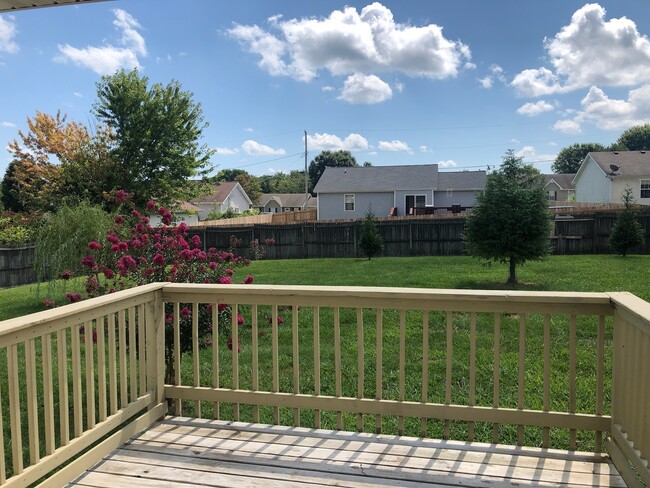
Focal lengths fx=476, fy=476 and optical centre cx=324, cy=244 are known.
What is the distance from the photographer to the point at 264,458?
8.03 feet

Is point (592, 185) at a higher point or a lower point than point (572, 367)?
higher

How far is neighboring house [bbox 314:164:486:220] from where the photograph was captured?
2753 centimetres

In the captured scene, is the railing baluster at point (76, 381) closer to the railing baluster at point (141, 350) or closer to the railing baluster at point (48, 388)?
the railing baluster at point (48, 388)

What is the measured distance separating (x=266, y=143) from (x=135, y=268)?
51632 mm

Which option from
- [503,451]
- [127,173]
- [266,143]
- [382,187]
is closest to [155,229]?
[503,451]

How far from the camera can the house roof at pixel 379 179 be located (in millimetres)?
27625

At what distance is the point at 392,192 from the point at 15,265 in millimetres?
19212

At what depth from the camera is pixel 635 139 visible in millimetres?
57969

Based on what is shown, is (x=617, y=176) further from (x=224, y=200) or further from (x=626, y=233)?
(x=224, y=200)

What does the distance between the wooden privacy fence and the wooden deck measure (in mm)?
12874

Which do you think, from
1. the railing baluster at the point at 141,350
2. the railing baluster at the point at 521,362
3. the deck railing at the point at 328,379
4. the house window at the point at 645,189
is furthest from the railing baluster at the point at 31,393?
the house window at the point at 645,189

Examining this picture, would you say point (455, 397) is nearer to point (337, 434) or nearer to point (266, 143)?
point (337, 434)

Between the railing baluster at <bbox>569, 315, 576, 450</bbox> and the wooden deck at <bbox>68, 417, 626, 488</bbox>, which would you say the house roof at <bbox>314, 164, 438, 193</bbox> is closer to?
the wooden deck at <bbox>68, 417, 626, 488</bbox>

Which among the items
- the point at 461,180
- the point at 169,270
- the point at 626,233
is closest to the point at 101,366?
the point at 169,270
